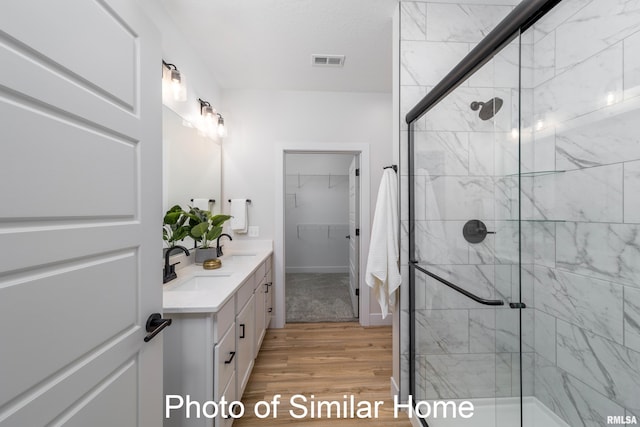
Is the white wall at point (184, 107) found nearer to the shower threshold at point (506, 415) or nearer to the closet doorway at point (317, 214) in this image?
the shower threshold at point (506, 415)

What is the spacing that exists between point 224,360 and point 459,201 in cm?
148

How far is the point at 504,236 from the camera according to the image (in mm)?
1069

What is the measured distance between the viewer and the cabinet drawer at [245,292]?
5.17ft

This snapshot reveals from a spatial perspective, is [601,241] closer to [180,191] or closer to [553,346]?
[553,346]

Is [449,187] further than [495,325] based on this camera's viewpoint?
Yes

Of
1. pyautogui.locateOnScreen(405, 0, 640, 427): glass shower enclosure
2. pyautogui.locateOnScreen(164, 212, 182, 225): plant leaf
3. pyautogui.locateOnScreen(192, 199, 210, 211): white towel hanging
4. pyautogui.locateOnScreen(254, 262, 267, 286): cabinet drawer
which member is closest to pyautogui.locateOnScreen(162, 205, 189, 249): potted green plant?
pyautogui.locateOnScreen(164, 212, 182, 225): plant leaf

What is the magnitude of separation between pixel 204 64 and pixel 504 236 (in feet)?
8.58

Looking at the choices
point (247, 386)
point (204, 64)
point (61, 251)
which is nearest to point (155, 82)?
point (61, 251)

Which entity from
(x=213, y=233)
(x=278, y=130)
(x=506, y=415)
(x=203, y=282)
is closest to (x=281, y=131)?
(x=278, y=130)

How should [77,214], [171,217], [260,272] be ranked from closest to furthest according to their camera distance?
[77,214] → [171,217] → [260,272]

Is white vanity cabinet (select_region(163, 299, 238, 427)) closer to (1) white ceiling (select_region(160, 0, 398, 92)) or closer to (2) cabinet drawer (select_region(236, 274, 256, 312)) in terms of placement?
(2) cabinet drawer (select_region(236, 274, 256, 312))

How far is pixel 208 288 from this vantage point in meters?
1.69

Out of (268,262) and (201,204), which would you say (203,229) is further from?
(268,262)

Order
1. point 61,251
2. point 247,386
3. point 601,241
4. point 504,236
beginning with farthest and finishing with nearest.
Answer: point 247,386 < point 601,241 < point 504,236 < point 61,251
